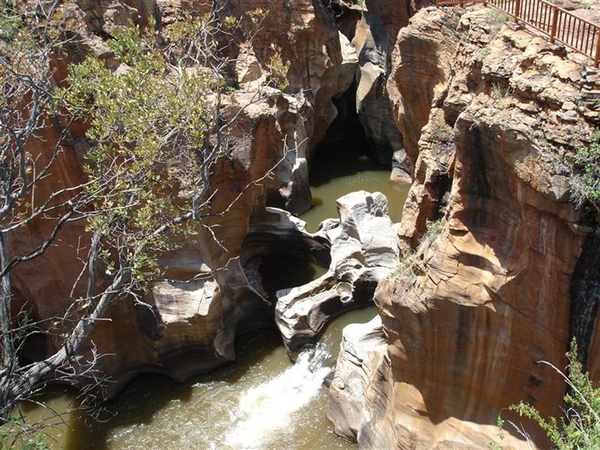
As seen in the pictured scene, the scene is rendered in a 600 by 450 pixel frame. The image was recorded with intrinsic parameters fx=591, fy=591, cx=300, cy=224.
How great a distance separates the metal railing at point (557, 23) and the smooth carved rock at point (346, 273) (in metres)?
5.92

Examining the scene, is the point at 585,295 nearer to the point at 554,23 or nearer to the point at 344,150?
the point at 554,23

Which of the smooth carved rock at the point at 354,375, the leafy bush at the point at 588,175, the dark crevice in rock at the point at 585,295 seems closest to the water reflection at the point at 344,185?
the smooth carved rock at the point at 354,375

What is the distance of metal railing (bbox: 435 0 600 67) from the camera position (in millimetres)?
7336

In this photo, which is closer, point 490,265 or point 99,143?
point 490,265

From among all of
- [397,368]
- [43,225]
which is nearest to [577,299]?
[397,368]

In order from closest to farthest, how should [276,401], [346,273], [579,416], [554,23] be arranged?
[579,416] → [554,23] → [276,401] → [346,273]

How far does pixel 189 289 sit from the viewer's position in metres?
12.9

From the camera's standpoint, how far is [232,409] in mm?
12648

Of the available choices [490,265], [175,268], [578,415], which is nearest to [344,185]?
[175,268]

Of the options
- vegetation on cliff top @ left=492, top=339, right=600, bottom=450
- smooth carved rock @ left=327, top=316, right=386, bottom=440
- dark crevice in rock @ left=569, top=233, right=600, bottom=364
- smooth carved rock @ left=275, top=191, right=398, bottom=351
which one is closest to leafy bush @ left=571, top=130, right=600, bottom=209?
dark crevice in rock @ left=569, top=233, right=600, bottom=364

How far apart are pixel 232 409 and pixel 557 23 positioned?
9.51m

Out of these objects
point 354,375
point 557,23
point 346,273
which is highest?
point 557,23

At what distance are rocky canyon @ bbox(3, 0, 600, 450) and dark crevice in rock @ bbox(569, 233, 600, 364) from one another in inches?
0.8

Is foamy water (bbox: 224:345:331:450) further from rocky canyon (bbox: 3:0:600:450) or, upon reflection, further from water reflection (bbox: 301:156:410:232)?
water reflection (bbox: 301:156:410:232)
